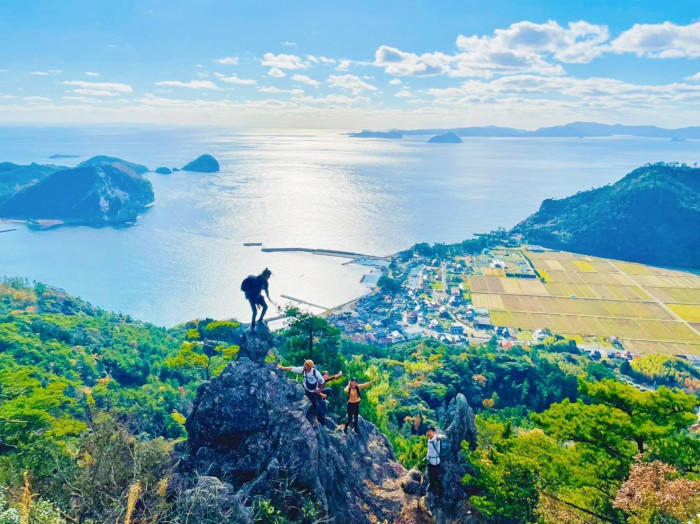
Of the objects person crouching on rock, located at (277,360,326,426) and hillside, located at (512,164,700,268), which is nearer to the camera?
person crouching on rock, located at (277,360,326,426)

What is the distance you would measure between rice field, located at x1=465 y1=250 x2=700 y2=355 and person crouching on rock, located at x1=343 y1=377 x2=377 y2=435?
233ft

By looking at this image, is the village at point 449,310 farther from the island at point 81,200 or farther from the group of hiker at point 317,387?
the island at point 81,200

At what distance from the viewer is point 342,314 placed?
267 ft

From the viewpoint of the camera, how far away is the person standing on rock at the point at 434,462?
44.5 feet

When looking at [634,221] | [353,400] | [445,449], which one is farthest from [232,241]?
[634,221]

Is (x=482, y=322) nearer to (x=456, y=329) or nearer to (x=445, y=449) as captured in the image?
(x=456, y=329)

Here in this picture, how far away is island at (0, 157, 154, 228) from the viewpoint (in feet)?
520

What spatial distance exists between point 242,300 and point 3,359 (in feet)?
150

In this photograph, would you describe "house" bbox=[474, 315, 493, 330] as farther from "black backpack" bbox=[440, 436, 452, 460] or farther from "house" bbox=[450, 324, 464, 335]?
"black backpack" bbox=[440, 436, 452, 460]

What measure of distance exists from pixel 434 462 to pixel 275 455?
188 inches

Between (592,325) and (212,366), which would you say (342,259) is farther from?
(212,366)

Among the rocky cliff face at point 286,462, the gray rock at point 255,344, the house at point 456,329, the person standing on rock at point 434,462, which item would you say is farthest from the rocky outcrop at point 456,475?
the house at point 456,329

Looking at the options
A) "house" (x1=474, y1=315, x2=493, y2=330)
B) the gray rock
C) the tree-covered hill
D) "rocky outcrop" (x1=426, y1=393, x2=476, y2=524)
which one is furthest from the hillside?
the gray rock

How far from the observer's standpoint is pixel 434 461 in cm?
1370
